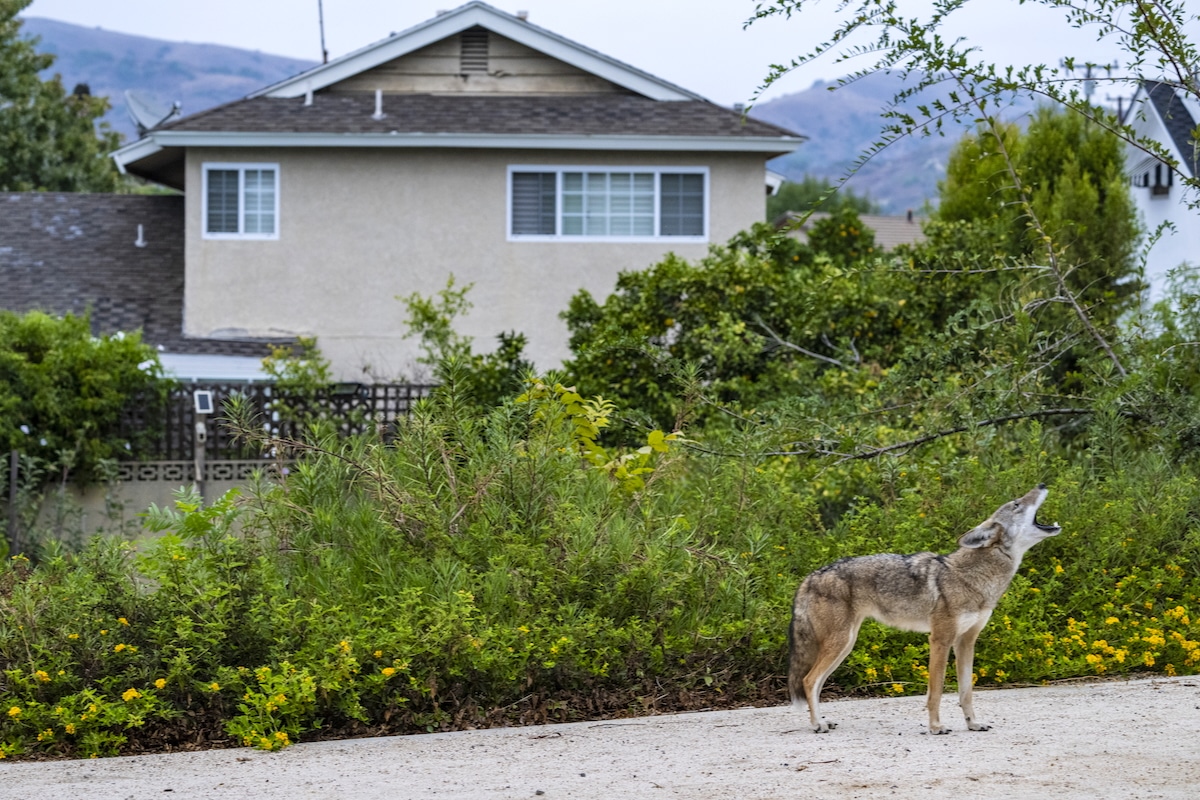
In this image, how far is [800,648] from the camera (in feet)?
21.1

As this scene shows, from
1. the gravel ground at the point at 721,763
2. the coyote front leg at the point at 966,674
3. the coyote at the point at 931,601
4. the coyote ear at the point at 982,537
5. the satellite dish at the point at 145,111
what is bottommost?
the gravel ground at the point at 721,763

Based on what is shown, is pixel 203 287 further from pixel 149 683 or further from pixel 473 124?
pixel 149 683

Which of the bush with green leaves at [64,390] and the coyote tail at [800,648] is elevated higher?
the bush with green leaves at [64,390]

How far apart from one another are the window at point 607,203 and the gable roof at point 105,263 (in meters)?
4.17

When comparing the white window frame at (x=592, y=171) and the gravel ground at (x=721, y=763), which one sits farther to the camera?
the white window frame at (x=592, y=171)

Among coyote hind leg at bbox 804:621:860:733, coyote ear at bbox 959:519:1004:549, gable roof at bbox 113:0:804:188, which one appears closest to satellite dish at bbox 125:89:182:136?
gable roof at bbox 113:0:804:188

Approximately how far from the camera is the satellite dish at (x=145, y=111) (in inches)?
1054

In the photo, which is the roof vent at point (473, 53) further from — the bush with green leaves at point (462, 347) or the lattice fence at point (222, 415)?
the lattice fence at point (222, 415)

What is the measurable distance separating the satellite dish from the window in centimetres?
870

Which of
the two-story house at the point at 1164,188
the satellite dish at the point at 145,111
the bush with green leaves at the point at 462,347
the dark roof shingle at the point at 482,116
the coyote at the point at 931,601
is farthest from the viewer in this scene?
the satellite dish at the point at 145,111

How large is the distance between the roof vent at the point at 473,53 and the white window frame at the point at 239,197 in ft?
11.5

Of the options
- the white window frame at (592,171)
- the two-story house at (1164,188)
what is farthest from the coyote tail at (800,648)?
the two-story house at (1164,188)

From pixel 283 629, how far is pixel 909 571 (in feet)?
9.81

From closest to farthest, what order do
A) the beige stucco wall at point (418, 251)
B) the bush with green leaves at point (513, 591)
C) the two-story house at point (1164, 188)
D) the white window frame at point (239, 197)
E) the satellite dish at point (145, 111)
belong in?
the bush with green leaves at point (513, 591)
the white window frame at point (239, 197)
the beige stucco wall at point (418, 251)
the two-story house at point (1164, 188)
the satellite dish at point (145, 111)
